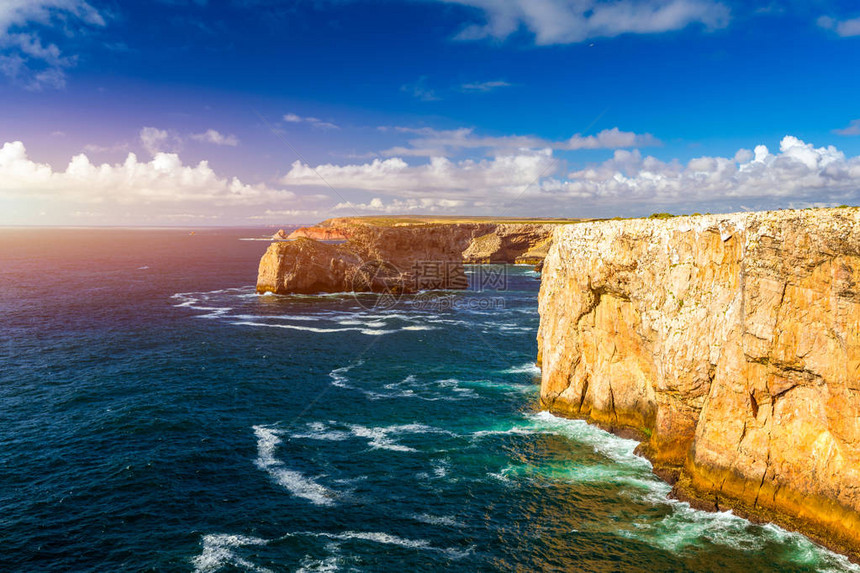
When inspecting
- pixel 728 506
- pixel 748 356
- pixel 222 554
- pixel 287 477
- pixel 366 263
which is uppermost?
pixel 366 263

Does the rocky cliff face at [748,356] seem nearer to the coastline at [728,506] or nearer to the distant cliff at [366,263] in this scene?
the coastline at [728,506]

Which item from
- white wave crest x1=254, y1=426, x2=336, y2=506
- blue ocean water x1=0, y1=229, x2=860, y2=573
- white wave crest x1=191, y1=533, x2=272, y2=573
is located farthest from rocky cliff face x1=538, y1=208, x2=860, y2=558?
white wave crest x1=191, y1=533, x2=272, y2=573

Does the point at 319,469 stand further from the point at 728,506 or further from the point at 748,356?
the point at 748,356

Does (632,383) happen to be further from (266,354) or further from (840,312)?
(266,354)

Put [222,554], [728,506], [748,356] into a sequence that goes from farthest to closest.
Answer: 1. [728,506]
2. [748,356]
3. [222,554]

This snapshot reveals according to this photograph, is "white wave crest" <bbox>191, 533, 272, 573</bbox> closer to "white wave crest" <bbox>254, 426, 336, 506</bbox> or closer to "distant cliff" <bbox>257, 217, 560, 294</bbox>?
Result: "white wave crest" <bbox>254, 426, 336, 506</bbox>

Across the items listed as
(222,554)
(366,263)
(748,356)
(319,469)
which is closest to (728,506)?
(748,356)
